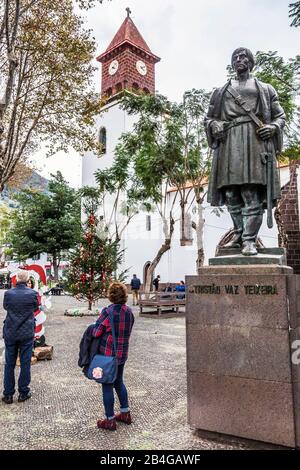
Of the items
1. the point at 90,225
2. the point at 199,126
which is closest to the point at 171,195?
the point at 199,126

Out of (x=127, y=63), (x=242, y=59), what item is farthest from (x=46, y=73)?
(x=127, y=63)

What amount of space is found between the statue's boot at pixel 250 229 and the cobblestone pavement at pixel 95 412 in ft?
6.47

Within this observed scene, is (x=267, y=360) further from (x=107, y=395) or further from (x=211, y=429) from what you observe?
(x=107, y=395)

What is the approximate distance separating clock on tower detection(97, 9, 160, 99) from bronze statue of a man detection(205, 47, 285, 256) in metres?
33.5

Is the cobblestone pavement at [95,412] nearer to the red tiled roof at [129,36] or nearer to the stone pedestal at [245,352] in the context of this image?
the stone pedestal at [245,352]

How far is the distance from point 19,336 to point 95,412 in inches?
58.3

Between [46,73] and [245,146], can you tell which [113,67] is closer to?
[46,73]

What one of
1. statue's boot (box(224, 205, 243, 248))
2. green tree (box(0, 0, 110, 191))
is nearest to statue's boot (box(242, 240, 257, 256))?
statue's boot (box(224, 205, 243, 248))

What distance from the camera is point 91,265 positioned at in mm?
14828

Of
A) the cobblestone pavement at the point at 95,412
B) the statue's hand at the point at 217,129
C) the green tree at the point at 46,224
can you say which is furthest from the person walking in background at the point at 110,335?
the green tree at the point at 46,224

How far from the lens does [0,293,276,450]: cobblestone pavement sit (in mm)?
3873

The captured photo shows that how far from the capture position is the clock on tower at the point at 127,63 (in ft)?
121

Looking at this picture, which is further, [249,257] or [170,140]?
[170,140]

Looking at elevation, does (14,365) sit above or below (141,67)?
below
